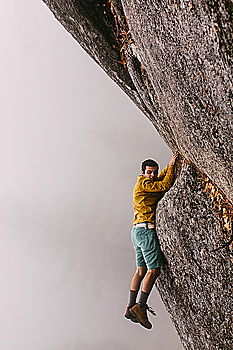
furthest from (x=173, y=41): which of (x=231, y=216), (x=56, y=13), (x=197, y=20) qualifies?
(x=56, y=13)

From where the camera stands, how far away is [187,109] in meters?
5.37

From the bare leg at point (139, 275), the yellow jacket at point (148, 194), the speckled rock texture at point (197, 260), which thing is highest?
the yellow jacket at point (148, 194)

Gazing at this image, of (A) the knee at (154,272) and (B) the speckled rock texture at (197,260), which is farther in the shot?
(A) the knee at (154,272)

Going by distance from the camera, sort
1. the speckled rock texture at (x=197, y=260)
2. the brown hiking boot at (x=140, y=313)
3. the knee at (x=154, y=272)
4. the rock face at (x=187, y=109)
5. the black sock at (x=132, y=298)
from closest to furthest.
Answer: the rock face at (x=187, y=109), the speckled rock texture at (x=197, y=260), the knee at (x=154, y=272), the brown hiking boot at (x=140, y=313), the black sock at (x=132, y=298)

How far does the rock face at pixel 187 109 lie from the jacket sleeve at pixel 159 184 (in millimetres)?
314

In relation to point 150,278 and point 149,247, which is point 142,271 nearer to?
point 150,278

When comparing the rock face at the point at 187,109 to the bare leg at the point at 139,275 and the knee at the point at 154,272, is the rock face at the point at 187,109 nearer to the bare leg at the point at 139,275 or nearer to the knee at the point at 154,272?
the knee at the point at 154,272

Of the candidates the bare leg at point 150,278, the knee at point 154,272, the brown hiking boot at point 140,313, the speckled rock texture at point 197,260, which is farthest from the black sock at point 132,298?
the speckled rock texture at point 197,260

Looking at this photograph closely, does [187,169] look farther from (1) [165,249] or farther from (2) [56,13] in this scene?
(2) [56,13]

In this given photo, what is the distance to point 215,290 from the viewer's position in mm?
6844

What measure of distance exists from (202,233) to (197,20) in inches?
125

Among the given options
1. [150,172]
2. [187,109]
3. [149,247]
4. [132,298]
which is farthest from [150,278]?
[187,109]

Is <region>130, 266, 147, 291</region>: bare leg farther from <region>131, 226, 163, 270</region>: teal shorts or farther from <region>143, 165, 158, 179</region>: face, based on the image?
<region>143, 165, 158, 179</region>: face

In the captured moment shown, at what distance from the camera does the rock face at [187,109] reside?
4508 millimetres
